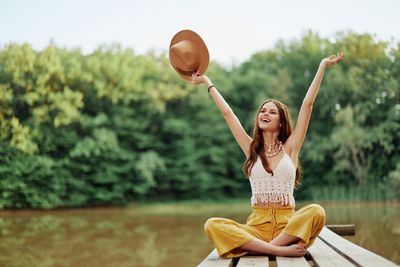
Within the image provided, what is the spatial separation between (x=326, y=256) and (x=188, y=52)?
3.86 feet

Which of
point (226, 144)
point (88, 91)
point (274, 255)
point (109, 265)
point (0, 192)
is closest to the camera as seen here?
point (274, 255)

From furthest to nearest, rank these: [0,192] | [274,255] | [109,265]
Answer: [0,192], [109,265], [274,255]

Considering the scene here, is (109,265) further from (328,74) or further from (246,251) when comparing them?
(328,74)

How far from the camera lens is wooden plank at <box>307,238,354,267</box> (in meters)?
2.26

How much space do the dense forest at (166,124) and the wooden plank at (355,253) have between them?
1237 centimetres

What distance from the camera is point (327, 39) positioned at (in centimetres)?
1769

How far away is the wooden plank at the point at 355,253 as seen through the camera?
7.13 feet

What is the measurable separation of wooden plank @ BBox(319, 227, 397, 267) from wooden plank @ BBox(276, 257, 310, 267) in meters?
0.20

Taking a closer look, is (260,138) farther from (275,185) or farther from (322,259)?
(322,259)

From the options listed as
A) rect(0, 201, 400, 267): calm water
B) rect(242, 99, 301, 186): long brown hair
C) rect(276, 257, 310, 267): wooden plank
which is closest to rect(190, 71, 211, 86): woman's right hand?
rect(242, 99, 301, 186): long brown hair

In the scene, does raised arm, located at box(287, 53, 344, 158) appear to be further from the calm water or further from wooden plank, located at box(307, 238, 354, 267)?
the calm water

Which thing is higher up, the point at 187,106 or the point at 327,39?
the point at 327,39

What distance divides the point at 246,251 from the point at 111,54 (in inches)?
613

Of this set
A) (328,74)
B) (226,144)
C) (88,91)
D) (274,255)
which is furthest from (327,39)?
(274,255)
